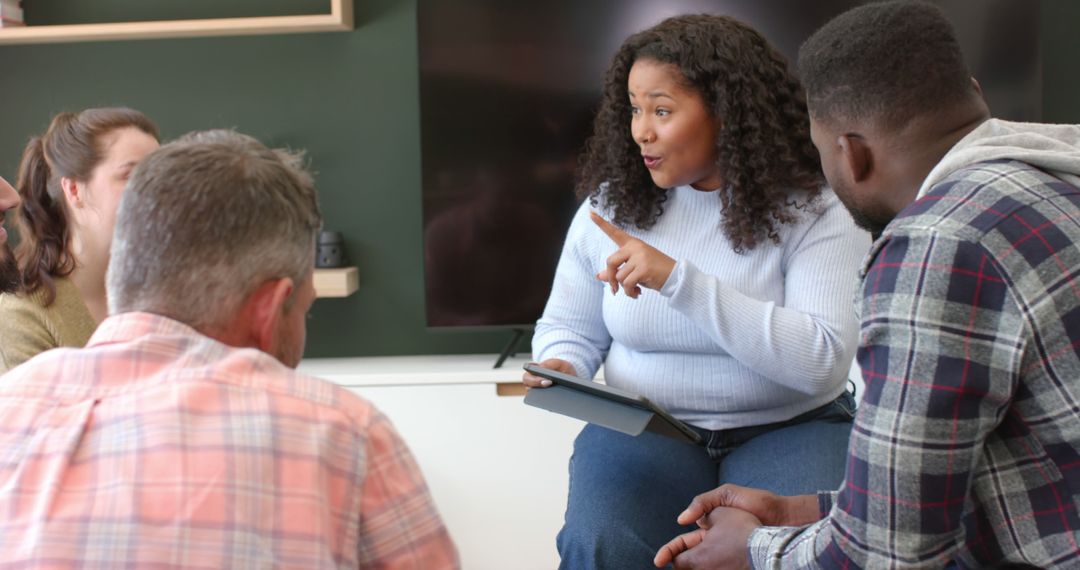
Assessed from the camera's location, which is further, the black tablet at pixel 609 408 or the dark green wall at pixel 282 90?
the dark green wall at pixel 282 90

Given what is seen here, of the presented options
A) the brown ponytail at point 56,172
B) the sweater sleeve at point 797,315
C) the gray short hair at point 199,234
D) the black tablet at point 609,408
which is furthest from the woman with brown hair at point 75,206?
the sweater sleeve at point 797,315

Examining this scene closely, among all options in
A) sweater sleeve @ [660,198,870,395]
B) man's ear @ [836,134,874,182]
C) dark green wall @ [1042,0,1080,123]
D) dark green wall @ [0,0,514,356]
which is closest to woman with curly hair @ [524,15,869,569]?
sweater sleeve @ [660,198,870,395]

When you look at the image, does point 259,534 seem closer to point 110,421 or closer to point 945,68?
point 110,421

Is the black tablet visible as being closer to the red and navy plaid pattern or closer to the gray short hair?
the red and navy plaid pattern

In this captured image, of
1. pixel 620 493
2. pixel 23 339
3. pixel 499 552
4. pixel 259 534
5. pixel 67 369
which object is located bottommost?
pixel 499 552

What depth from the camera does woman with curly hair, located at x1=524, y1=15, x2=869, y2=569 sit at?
161cm

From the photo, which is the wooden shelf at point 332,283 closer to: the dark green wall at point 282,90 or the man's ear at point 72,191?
the dark green wall at point 282,90

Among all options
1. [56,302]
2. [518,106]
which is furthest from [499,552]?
[56,302]

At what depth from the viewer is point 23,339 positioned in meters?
1.62

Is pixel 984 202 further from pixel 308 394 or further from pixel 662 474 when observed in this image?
pixel 662 474

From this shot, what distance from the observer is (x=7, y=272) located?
1.64 meters

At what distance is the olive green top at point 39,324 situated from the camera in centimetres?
161

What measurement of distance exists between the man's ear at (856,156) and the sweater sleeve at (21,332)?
49.4 inches

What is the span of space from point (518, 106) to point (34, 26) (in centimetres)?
144
